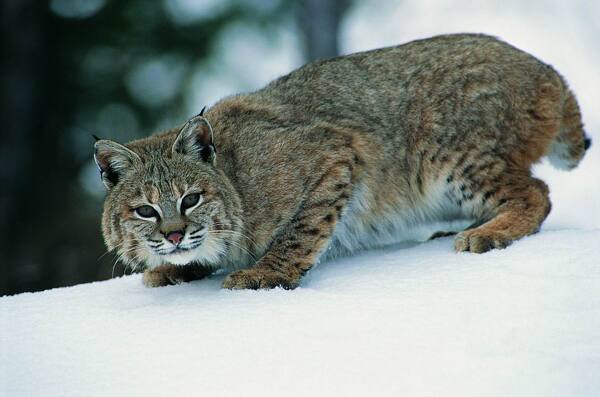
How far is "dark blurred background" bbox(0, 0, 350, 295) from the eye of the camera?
11.3m

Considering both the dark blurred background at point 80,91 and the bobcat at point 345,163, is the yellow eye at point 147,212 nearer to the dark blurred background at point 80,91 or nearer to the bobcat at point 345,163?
the bobcat at point 345,163

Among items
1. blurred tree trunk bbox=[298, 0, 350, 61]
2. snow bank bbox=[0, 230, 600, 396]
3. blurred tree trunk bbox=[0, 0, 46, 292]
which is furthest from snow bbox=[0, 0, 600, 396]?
blurred tree trunk bbox=[0, 0, 46, 292]

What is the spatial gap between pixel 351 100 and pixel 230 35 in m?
6.06

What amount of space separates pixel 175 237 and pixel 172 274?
0.74 metres

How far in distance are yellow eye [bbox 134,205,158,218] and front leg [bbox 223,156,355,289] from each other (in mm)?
565

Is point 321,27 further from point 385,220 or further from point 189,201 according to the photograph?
point 189,201

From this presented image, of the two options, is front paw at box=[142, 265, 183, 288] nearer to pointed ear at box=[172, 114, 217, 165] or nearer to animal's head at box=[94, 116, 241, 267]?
animal's head at box=[94, 116, 241, 267]

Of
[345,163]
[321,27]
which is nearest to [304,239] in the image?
[345,163]

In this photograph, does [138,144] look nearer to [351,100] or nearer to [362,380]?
[351,100]

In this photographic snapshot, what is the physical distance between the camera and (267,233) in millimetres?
5172

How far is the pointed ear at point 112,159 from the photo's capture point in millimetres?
4883

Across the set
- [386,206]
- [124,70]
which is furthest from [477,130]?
[124,70]

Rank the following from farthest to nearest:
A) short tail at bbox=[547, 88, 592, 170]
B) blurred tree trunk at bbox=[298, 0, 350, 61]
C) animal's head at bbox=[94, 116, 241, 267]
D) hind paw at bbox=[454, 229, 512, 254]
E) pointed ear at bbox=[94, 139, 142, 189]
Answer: blurred tree trunk at bbox=[298, 0, 350, 61]
short tail at bbox=[547, 88, 592, 170]
hind paw at bbox=[454, 229, 512, 254]
pointed ear at bbox=[94, 139, 142, 189]
animal's head at bbox=[94, 116, 241, 267]

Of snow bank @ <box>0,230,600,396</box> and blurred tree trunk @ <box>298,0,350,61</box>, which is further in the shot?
blurred tree trunk @ <box>298,0,350,61</box>
